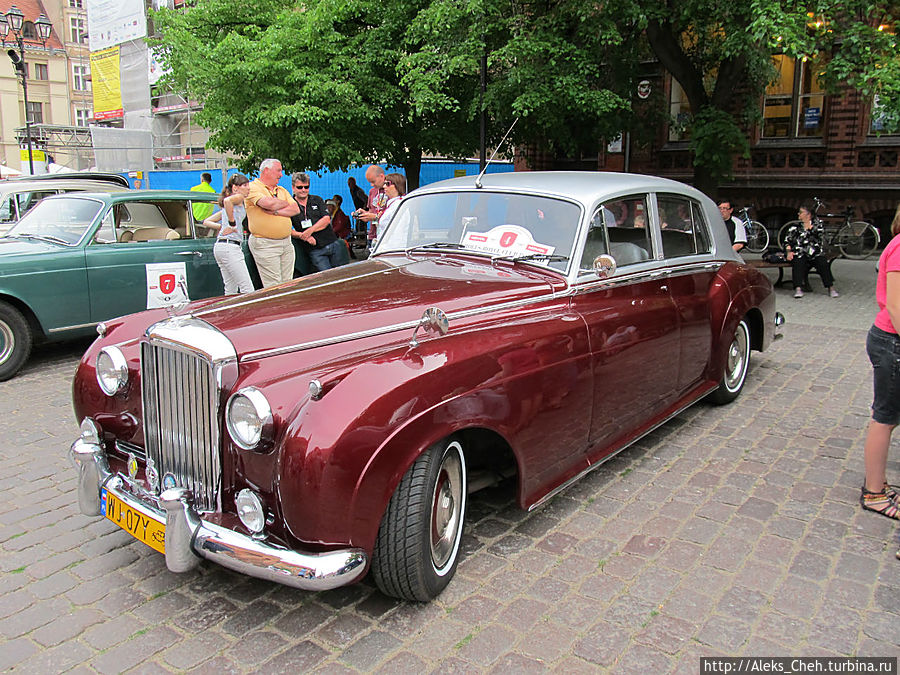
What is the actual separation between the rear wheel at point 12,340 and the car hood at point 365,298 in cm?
408

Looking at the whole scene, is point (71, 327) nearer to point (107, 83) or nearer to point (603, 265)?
point (603, 265)

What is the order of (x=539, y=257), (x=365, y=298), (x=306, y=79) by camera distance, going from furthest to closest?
(x=306, y=79) → (x=539, y=257) → (x=365, y=298)

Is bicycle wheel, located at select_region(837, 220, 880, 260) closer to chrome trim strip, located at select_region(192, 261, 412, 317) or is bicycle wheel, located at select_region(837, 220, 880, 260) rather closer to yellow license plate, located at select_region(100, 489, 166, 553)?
chrome trim strip, located at select_region(192, 261, 412, 317)

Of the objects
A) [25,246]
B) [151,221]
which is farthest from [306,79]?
[25,246]

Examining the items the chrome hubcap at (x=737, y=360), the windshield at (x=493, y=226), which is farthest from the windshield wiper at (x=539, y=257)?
the chrome hubcap at (x=737, y=360)

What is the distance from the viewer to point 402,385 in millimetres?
2727

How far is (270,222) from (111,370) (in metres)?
4.51

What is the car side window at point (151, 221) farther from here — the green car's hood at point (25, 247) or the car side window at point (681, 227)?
the car side window at point (681, 227)

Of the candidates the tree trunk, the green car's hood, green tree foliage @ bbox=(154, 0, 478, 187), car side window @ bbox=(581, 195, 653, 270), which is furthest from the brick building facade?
the green car's hood

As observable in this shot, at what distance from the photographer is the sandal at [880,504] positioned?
12.5ft

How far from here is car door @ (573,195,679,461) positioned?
3855 mm

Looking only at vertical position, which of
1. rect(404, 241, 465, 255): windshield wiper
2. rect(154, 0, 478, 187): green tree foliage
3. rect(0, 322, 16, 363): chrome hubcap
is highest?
rect(154, 0, 478, 187): green tree foliage

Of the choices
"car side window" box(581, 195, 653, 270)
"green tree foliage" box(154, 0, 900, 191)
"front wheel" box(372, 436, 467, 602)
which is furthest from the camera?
"green tree foliage" box(154, 0, 900, 191)

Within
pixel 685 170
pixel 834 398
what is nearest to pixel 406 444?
pixel 834 398
